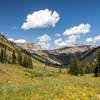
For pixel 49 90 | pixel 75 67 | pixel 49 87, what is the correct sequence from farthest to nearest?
pixel 75 67 < pixel 49 87 < pixel 49 90

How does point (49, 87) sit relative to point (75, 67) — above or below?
above

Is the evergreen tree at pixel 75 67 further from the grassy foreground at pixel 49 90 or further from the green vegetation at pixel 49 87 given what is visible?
the grassy foreground at pixel 49 90

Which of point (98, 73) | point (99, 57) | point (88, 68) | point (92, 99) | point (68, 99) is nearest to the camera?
point (68, 99)

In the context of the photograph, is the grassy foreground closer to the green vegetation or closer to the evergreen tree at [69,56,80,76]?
the green vegetation

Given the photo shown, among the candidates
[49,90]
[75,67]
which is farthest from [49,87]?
[75,67]

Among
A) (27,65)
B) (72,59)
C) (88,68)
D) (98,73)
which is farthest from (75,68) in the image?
(27,65)

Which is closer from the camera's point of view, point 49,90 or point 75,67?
point 49,90

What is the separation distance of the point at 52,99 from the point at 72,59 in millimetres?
70047

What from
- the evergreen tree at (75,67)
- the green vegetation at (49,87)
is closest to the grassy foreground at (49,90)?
the green vegetation at (49,87)

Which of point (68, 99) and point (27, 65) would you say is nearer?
point (68, 99)

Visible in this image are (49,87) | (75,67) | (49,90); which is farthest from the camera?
(75,67)

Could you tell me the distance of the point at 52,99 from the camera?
36.5 ft

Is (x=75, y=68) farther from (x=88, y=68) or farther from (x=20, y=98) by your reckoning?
(x=20, y=98)

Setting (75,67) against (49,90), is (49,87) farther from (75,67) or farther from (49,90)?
(75,67)
